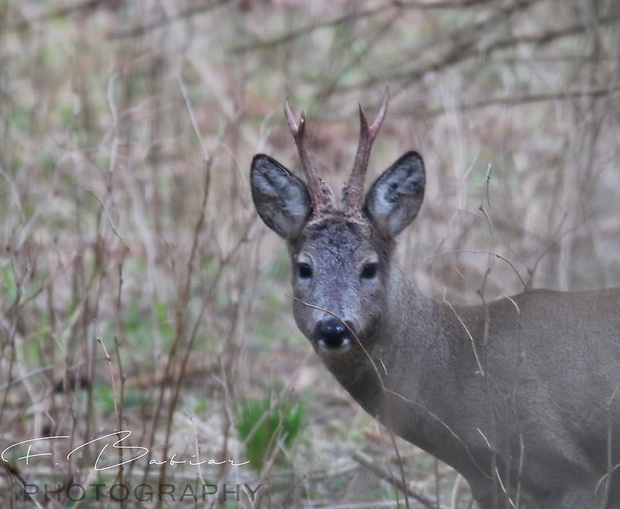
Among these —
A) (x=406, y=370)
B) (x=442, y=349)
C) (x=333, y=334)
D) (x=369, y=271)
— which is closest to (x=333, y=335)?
(x=333, y=334)

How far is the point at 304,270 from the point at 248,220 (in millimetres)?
1883

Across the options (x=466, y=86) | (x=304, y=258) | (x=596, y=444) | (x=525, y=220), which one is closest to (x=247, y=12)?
(x=466, y=86)

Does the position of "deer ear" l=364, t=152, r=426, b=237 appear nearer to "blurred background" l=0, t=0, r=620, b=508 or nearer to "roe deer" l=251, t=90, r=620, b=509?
"roe deer" l=251, t=90, r=620, b=509

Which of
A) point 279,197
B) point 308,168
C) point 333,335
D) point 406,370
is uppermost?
point 308,168

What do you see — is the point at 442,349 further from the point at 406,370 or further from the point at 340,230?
the point at 340,230

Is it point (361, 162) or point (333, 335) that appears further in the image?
point (361, 162)

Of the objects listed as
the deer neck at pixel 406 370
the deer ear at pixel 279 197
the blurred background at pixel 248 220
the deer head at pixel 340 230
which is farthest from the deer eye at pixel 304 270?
the blurred background at pixel 248 220

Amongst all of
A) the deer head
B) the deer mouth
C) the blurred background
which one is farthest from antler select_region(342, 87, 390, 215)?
the blurred background

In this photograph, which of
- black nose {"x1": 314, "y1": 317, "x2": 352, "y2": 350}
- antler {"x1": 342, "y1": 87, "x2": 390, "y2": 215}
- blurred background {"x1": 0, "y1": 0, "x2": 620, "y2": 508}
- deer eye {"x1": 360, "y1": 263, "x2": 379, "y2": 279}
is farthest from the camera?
blurred background {"x1": 0, "y1": 0, "x2": 620, "y2": 508}

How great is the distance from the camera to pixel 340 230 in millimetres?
4957

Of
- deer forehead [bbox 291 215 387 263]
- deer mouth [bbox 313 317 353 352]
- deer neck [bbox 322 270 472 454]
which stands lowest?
deer neck [bbox 322 270 472 454]

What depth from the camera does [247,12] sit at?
33.1 feet

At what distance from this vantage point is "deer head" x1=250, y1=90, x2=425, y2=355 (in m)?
4.71

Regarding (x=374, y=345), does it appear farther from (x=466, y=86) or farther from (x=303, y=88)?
(x=303, y=88)
